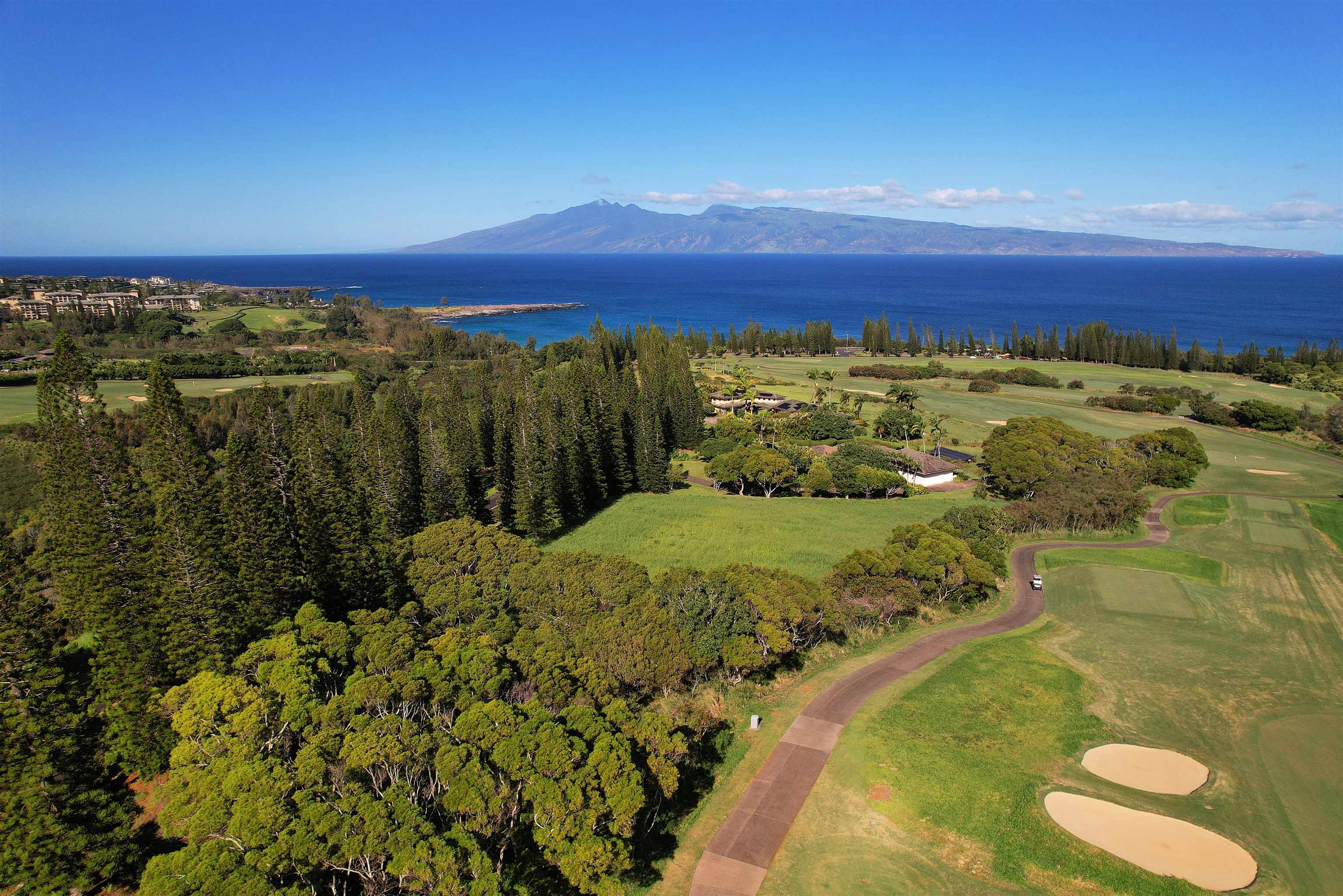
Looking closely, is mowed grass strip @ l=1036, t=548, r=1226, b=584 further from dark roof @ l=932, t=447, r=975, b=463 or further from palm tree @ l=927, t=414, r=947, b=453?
palm tree @ l=927, t=414, r=947, b=453

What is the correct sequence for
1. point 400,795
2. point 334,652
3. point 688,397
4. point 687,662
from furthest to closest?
point 688,397
point 687,662
point 334,652
point 400,795

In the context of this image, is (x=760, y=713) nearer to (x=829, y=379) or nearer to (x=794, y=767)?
(x=794, y=767)

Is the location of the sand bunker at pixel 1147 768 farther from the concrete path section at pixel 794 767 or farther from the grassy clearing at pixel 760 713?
the grassy clearing at pixel 760 713

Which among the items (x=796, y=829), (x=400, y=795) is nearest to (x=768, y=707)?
(x=796, y=829)

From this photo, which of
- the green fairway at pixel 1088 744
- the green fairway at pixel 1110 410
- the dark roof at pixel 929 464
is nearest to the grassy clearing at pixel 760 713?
the green fairway at pixel 1088 744

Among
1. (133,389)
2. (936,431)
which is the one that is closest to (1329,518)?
(936,431)

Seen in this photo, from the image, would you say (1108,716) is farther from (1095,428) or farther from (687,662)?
(1095,428)

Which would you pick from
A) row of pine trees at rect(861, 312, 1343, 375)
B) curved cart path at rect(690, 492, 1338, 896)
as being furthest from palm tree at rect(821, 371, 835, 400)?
curved cart path at rect(690, 492, 1338, 896)
